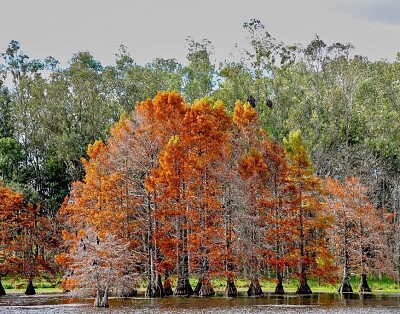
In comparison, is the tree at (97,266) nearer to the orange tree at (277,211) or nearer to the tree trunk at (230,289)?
the tree trunk at (230,289)

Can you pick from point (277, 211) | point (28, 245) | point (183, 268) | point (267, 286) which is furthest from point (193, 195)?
point (267, 286)

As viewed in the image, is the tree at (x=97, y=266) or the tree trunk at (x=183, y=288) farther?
the tree trunk at (x=183, y=288)

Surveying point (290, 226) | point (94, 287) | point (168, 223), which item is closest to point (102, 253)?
point (94, 287)

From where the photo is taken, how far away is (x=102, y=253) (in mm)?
49469

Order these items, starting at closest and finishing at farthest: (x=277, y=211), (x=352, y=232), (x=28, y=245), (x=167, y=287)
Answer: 1. (x=167, y=287)
2. (x=277, y=211)
3. (x=352, y=232)
4. (x=28, y=245)

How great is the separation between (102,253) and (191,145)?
1557 cm

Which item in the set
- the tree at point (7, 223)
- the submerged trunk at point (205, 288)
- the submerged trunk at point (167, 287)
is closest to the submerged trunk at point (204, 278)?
the submerged trunk at point (205, 288)

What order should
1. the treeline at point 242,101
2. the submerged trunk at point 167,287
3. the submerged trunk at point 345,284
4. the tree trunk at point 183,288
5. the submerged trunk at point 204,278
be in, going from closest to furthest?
1. the submerged trunk at point 204,278
2. the tree trunk at point 183,288
3. the submerged trunk at point 167,287
4. the submerged trunk at point 345,284
5. the treeline at point 242,101

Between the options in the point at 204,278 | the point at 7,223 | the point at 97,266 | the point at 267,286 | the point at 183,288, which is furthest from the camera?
the point at 267,286

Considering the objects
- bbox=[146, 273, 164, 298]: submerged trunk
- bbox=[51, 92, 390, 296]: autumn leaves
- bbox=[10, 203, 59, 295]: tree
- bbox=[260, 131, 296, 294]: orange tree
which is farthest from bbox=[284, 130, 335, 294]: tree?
bbox=[10, 203, 59, 295]: tree

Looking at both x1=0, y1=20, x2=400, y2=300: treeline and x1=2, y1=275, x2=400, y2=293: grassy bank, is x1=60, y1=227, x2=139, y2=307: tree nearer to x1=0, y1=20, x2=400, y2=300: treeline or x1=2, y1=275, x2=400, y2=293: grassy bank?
x1=2, y1=275, x2=400, y2=293: grassy bank

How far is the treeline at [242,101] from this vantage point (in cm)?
8925

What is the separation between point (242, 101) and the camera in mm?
96562

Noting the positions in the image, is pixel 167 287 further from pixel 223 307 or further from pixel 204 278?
pixel 223 307
